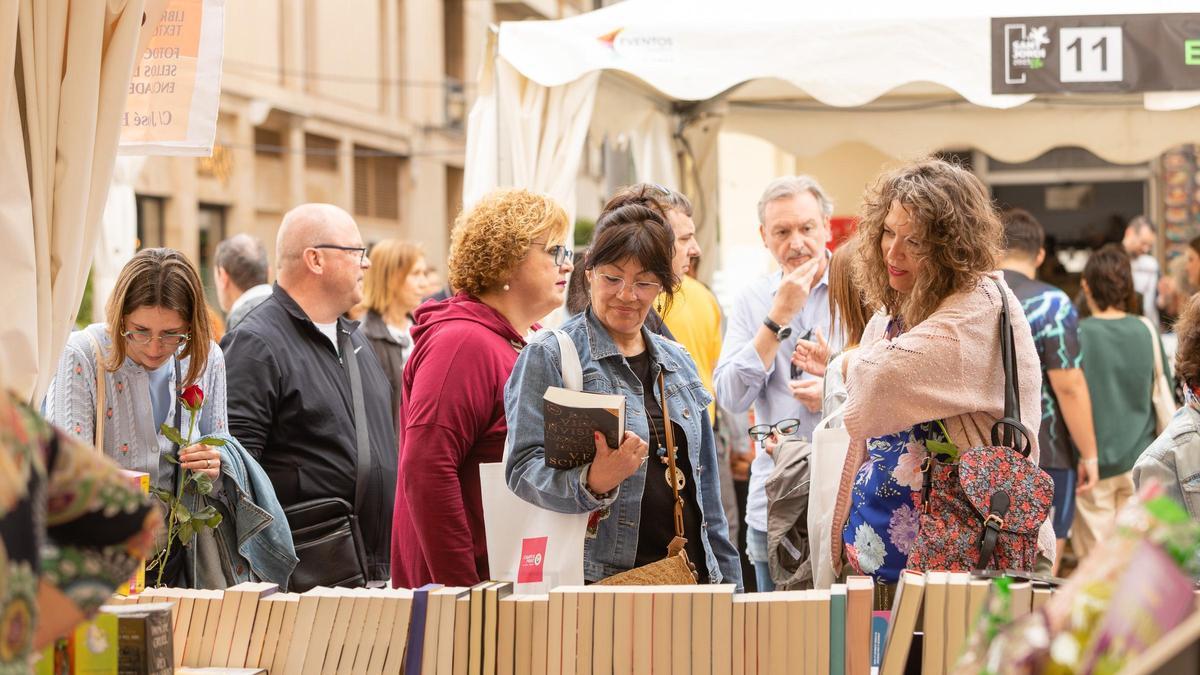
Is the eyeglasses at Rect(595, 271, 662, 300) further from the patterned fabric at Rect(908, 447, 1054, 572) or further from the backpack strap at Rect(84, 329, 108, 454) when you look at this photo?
the backpack strap at Rect(84, 329, 108, 454)

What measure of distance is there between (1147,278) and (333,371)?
753cm

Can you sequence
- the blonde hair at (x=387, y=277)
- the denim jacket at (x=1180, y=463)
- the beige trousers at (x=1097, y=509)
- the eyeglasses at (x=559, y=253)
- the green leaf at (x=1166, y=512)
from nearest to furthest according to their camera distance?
the green leaf at (x=1166, y=512) < the denim jacket at (x=1180, y=463) < the eyeglasses at (x=559, y=253) < the beige trousers at (x=1097, y=509) < the blonde hair at (x=387, y=277)

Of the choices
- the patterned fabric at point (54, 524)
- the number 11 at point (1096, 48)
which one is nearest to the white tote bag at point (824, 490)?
the patterned fabric at point (54, 524)

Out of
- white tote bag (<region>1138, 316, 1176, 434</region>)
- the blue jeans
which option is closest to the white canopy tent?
white tote bag (<region>1138, 316, 1176, 434</region>)

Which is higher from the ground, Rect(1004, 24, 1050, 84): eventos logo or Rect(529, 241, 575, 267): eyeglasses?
Rect(1004, 24, 1050, 84): eventos logo

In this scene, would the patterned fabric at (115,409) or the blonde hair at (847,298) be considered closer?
the patterned fabric at (115,409)

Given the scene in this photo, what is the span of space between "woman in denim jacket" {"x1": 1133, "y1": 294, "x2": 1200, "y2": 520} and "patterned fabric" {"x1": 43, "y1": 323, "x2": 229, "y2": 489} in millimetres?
2364

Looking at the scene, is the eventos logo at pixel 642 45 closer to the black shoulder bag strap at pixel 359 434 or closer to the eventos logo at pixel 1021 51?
the eventos logo at pixel 1021 51

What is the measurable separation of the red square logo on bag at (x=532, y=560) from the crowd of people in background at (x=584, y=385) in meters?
0.10

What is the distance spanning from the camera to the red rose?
3.30 m

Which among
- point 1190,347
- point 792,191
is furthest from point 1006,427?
point 792,191

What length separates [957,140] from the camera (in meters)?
8.40

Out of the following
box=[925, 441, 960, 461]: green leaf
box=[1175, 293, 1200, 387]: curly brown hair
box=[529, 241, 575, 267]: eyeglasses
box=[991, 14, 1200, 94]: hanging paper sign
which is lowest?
box=[925, 441, 960, 461]: green leaf

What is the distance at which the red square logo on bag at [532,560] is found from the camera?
270 cm
